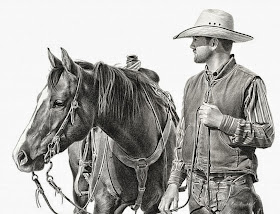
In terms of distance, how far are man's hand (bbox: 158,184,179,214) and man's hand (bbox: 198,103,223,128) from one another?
28.8 inches

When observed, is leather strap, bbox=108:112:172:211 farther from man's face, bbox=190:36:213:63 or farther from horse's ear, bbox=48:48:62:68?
man's face, bbox=190:36:213:63

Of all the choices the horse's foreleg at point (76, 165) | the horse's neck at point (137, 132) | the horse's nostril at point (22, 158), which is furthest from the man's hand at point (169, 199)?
the horse's foreleg at point (76, 165)

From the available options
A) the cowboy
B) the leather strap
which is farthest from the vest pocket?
the leather strap

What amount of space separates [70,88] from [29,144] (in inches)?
25.0

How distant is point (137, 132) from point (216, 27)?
1798 millimetres

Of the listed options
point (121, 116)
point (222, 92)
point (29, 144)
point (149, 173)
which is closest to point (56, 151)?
point (29, 144)

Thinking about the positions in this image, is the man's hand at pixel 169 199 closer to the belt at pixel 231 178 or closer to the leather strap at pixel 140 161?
the belt at pixel 231 178

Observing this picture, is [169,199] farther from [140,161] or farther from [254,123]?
[140,161]

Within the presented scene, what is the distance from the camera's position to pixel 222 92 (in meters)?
5.81

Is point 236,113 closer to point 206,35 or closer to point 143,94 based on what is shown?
point 206,35

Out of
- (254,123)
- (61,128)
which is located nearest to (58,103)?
(61,128)

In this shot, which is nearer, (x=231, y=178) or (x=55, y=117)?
(x=231, y=178)

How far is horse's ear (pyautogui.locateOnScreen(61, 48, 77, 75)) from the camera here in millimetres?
6594

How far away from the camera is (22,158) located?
671 centimetres
